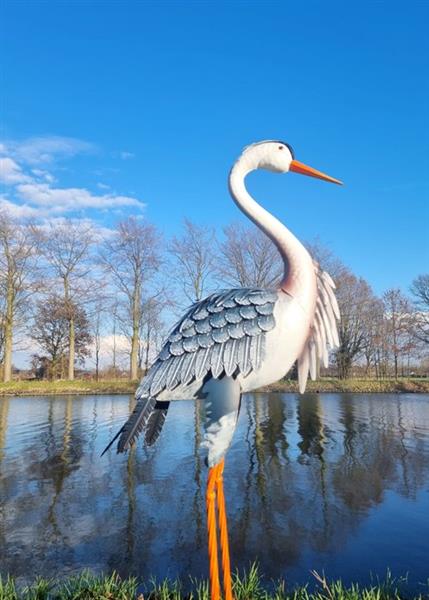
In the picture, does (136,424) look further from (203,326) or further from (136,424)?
(203,326)

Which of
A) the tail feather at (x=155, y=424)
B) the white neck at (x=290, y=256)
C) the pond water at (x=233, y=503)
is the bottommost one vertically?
the pond water at (x=233, y=503)

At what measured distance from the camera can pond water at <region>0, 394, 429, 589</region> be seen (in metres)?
4.53

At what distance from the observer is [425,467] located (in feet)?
26.2

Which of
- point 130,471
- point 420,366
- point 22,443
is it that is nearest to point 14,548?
point 130,471

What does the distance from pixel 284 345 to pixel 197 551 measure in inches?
122

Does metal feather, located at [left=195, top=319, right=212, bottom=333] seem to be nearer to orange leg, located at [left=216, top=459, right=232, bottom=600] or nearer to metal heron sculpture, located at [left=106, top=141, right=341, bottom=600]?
metal heron sculpture, located at [left=106, top=141, right=341, bottom=600]

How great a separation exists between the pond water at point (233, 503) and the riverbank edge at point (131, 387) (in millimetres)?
11183

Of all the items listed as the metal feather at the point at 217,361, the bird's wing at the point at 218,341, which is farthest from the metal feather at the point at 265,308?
the metal feather at the point at 217,361

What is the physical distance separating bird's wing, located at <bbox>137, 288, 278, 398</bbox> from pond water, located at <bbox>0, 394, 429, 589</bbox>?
2444 millimetres

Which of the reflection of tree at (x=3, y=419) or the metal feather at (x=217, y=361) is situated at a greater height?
the metal feather at (x=217, y=361)

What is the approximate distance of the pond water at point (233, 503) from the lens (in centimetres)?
453

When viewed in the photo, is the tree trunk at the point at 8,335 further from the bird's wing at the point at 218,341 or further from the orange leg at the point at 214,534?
the orange leg at the point at 214,534

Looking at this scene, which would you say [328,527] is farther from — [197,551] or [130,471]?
[130,471]

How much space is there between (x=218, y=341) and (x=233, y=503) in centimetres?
428
